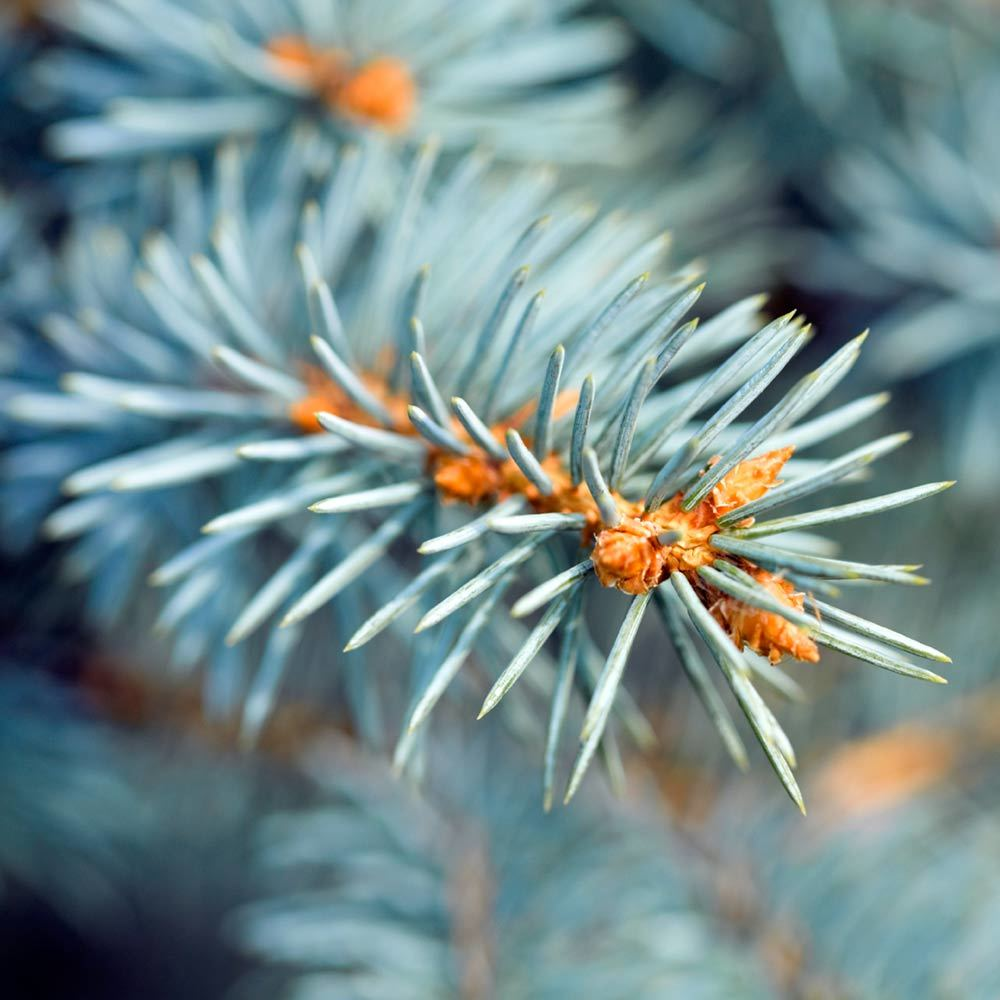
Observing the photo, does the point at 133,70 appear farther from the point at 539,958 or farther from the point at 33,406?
the point at 539,958

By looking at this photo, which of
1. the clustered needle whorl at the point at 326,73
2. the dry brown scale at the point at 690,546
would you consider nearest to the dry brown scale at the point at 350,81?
the clustered needle whorl at the point at 326,73

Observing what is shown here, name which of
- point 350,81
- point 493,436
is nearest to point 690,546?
point 493,436

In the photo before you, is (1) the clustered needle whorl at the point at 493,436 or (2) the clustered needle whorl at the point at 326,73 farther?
(2) the clustered needle whorl at the point at 326,73

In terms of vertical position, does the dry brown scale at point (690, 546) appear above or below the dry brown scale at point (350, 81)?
below

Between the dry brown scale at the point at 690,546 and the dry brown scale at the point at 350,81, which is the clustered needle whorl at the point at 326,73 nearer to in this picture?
the dry brown scale at the point at 350,81

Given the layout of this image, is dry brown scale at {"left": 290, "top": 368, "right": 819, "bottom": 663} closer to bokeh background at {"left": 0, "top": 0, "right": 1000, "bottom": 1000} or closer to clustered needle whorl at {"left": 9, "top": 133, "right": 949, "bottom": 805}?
clustered needle whorl at {"left": 9, "top": 133, "right": 949, "bottom": 805}

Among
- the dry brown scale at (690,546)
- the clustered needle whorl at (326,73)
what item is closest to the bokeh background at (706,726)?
the clustered needle whorl at (326,73)

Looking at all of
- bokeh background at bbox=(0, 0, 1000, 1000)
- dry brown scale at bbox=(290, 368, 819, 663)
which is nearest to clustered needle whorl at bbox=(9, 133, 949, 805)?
dry brown scale at bbox=(290, 368, 819, 663)
